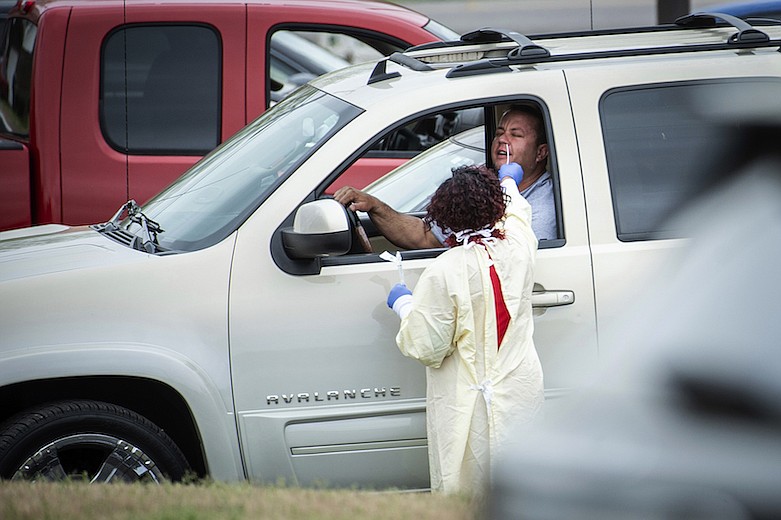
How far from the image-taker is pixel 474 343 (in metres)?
3.89

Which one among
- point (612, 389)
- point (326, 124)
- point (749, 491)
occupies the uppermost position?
point (326, 124)

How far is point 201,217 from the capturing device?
4.30 m

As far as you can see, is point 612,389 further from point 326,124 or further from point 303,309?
point 326,124

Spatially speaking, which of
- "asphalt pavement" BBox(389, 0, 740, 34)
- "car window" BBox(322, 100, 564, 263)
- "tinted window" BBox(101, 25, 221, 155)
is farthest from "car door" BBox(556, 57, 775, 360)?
"asphalt pavement" BBox(389, 0, 740, 34)

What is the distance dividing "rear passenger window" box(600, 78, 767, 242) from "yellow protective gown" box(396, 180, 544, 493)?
20.4 inches

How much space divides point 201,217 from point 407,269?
33.0 inches

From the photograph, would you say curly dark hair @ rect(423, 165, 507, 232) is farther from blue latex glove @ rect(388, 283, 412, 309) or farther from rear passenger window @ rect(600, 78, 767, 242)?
rear passenger window @ rect(600, 78, 767, 242)

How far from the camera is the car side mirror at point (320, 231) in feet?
12.8

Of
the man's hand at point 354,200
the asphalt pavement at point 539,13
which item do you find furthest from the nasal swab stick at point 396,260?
the asphalt pavement at point 539,13

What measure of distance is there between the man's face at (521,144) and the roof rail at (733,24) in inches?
34.0

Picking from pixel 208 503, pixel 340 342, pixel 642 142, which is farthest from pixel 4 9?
pixel 208 503


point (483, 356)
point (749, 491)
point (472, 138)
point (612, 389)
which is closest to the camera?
point (749, 491)

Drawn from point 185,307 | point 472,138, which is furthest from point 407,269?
point 472,138

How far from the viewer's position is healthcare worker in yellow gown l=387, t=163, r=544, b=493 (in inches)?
151
